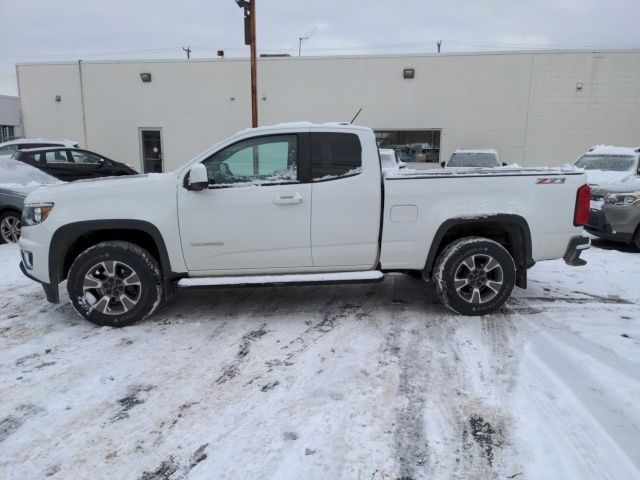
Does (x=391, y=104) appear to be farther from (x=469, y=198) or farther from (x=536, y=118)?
(x=469, y=198)

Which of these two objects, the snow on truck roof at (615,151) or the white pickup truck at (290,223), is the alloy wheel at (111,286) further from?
the snow on truck roof at (615,151)

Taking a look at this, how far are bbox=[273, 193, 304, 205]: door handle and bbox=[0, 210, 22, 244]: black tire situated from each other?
630 cm

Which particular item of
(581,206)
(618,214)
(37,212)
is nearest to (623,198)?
(618,214)

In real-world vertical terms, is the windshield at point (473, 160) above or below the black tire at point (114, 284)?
above

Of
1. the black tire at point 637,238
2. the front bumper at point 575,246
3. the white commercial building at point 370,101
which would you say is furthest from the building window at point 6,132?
the front bumper at point 575,246

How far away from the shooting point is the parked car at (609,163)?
9.52 m

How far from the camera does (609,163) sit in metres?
10.6

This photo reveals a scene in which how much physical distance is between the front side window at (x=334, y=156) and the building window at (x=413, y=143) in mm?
13987

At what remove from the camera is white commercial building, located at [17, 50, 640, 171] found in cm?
1733

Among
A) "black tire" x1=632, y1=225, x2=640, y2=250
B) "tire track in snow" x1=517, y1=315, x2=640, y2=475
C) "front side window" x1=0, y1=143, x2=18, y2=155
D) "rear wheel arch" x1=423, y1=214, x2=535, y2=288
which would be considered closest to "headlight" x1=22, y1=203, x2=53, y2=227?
"rear wheel arch" x1=423, y1=214, x2=535, y2=288

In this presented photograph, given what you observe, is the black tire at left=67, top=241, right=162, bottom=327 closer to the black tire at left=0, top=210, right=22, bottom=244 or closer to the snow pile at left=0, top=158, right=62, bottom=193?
the black tire at left=0, top=210, right=22, bottom=244

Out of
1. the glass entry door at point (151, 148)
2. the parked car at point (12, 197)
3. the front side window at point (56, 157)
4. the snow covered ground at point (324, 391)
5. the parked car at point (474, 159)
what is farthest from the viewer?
the glass entry door at point (151, 148)

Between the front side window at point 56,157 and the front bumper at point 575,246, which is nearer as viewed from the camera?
the front bumper at point 575,246

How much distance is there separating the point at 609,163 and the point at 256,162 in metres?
8.98
